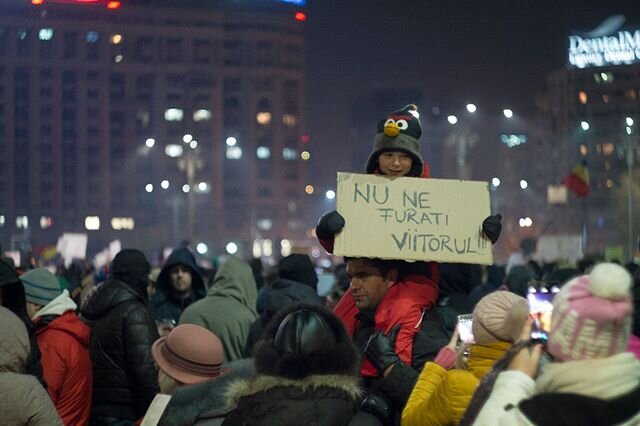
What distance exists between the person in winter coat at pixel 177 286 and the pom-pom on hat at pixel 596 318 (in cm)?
764

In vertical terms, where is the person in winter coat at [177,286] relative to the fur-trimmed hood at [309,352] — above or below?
below

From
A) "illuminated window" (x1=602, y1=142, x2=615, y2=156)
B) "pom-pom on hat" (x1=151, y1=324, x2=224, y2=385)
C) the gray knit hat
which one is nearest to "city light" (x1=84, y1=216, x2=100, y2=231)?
"illuminated window" (x1=602, y1=142, x2=615, y2=156)

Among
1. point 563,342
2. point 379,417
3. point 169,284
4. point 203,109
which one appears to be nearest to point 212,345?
point 379,417

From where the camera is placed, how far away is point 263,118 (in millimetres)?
119812

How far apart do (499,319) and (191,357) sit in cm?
169

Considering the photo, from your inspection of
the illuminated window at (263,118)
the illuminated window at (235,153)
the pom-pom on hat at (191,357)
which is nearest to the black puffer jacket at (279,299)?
the pom-pom on hat at (191,357)

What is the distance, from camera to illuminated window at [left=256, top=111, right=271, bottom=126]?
119375 millimetres

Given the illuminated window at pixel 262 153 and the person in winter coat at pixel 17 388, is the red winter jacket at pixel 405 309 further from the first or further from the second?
the illuminated window at pixel 262 153

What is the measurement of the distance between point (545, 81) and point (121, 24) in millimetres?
44692

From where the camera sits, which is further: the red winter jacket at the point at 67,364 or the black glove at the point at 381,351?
the red winter jacket at the point at 67,364

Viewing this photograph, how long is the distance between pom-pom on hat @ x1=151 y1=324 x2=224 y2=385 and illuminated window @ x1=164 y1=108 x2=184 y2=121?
111 meters

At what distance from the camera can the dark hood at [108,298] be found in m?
7.97

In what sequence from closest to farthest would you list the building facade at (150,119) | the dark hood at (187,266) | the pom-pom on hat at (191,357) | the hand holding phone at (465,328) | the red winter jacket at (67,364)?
1. the hand holding phone at (465,328)
2. the pom-pom on hat at (191,357)
3. the red winter jacket at (67,364)
4. the dark hood at (187,266)
5. the building facade at (150,119)

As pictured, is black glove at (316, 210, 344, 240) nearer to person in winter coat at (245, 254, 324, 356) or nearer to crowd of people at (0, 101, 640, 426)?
crowd of people at (0, 101, 640, 426)
